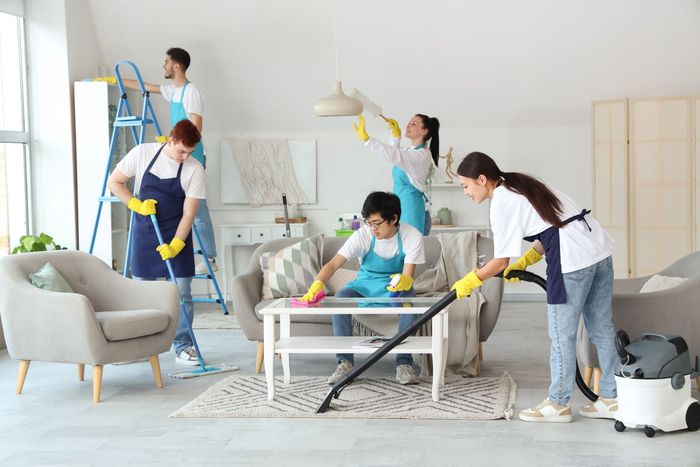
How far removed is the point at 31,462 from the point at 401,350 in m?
1.64

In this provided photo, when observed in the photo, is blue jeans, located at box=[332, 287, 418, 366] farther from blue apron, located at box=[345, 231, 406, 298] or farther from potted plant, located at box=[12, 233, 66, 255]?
potted plant, located at box=[12, 233, 66, 255]

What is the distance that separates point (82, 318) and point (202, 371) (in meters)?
0.87

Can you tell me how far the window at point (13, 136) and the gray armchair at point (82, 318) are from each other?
174 centimetres

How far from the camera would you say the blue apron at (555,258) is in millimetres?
3766

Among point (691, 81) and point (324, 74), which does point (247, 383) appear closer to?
point (324, 74)

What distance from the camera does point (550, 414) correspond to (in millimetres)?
3912

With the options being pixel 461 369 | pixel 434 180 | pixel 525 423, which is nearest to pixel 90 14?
pixel 434 180

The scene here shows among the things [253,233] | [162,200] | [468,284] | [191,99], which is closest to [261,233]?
[253,233]

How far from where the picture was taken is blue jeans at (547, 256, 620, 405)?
3.80 m

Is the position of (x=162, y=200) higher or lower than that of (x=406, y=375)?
higher

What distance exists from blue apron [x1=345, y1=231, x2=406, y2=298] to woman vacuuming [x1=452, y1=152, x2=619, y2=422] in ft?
3.04

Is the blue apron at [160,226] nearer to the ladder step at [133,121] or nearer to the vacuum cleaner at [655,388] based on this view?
the ladder step at [133,121]

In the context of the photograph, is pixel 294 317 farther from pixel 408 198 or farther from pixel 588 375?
pixel 588 375

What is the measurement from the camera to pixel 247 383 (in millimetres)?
4773
